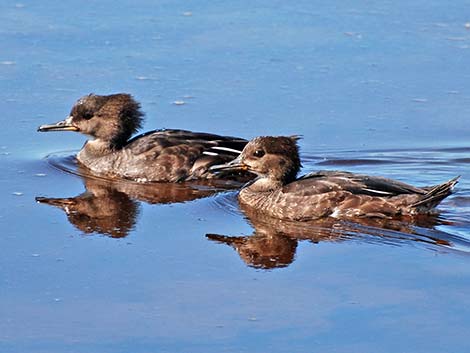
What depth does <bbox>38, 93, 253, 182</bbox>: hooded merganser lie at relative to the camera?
1177cm

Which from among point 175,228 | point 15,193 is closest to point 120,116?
point 15,193

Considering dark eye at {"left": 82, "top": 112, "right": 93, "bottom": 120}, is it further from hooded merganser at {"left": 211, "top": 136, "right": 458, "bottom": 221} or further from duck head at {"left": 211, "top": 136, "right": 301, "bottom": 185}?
duck head at {"left": 211, "top": 136, "right": 301, "bottom": 185}

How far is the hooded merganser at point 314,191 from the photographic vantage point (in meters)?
10.4

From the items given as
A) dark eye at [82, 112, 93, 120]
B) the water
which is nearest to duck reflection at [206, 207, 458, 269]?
the water

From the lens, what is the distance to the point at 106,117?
12320mm

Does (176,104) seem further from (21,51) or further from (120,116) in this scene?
(21,51)

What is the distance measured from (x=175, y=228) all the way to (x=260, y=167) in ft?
4.24

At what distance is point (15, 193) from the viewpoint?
1100cm

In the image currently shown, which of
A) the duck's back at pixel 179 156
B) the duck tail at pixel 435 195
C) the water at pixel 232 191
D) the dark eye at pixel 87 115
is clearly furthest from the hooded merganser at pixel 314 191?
the dark eye at pixel 87 115

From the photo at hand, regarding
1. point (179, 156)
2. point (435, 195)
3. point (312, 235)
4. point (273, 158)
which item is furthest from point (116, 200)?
point (435, 195)

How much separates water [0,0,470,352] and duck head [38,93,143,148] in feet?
1.21

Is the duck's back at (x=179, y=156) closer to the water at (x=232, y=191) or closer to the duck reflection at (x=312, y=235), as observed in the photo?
the water at (x=232, y=191)

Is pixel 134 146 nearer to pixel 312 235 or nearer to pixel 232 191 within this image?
pixel 232 191

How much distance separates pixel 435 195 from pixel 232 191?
2.08 m
